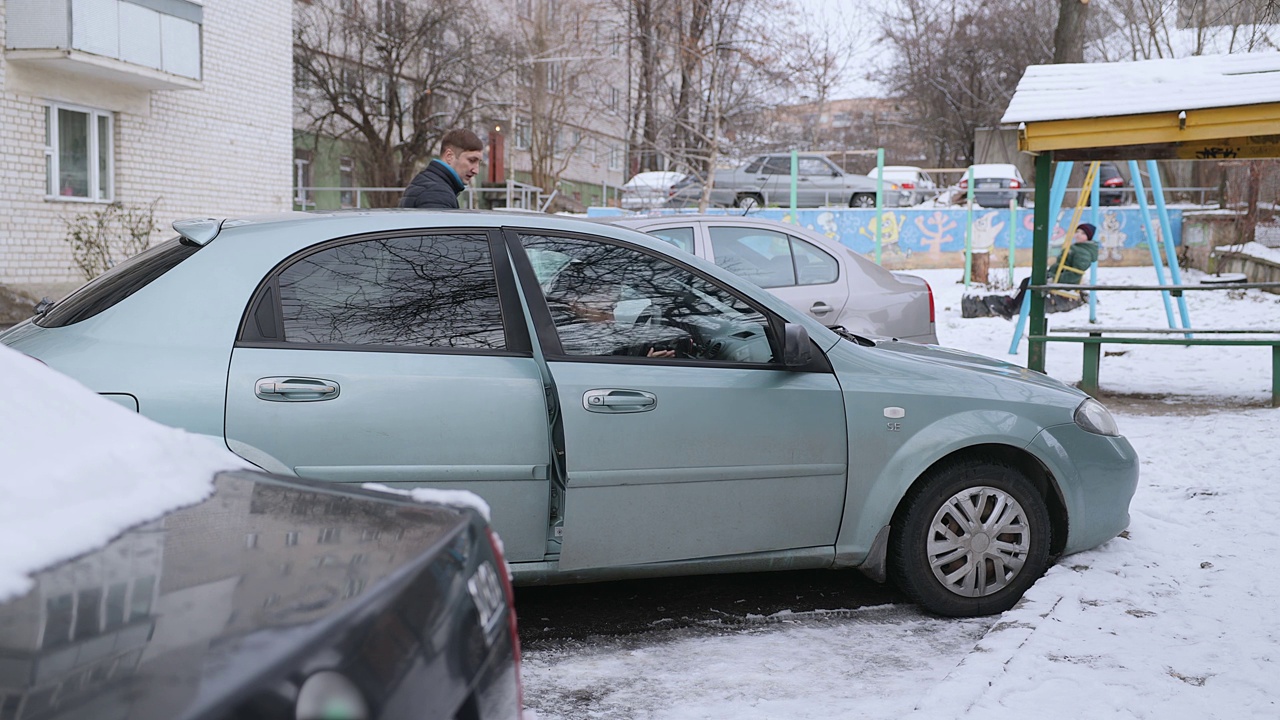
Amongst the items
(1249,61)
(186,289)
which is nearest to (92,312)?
(186,289)

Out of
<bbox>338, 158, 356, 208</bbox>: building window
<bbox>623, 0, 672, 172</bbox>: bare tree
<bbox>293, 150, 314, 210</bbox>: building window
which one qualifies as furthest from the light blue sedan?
<bbox>338, 158, 356, 208</bbox>: building window

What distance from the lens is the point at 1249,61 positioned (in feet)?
31.2

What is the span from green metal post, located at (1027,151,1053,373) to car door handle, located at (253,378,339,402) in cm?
755

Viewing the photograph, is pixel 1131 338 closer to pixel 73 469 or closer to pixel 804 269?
pixel 804 269

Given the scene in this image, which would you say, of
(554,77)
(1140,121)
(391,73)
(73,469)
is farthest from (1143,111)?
(554,77)

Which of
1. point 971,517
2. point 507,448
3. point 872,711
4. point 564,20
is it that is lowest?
point 872,711

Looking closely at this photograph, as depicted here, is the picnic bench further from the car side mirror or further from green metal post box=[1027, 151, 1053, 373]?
the car side mirror

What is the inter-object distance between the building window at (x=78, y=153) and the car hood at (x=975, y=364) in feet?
54.6

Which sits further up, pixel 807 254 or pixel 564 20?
pixel 564 20

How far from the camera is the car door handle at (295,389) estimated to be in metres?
3.61

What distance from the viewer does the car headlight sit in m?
4.59

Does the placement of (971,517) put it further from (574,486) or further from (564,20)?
(564,20)

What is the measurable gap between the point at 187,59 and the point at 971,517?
18310mm

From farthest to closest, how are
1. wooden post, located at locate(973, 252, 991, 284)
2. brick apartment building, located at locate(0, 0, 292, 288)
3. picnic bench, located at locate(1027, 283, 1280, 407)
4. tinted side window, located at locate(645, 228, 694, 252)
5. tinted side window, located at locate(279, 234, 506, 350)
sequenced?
wooden post, located at locate(973, 252, 991, 284), brick apartment building, located at locate(0, 0, 292, 288), picnic bench, located at locate(1027, 283, 1280, 407), tinted side window, located at locate(645, 228, 694, 252), tinted side window, located at locate(279, 234, 506, 350)
